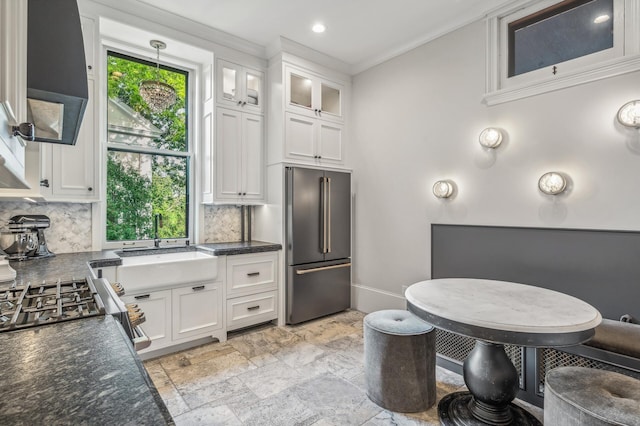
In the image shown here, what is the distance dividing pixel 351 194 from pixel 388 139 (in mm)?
819

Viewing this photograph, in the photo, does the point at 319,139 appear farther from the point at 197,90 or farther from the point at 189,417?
the point at 189,417

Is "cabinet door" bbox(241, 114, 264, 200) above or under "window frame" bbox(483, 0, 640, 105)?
under

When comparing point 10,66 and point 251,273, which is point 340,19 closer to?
point 251,273

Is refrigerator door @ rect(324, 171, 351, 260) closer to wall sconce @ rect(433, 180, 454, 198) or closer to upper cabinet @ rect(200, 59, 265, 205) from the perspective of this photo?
upper cabinet @ rect(200, 59, 265, 205)

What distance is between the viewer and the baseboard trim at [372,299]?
142 inches

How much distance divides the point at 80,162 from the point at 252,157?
1582 mm

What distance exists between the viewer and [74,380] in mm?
646

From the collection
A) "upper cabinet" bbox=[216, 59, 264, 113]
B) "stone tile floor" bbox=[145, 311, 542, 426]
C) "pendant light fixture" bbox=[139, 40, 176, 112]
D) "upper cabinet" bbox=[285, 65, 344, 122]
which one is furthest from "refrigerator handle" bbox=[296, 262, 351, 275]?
"pendant light fixture" bbox=[139, 40, 176, 112]

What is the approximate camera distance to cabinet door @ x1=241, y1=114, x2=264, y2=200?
3.62 m

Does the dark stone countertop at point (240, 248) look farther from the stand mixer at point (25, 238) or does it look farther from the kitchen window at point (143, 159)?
the stand mixer at point (25, 238)

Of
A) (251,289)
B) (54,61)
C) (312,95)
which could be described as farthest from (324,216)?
(54,61)

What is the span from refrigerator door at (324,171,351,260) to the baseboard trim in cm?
48

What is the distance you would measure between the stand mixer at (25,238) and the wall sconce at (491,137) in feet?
12.0

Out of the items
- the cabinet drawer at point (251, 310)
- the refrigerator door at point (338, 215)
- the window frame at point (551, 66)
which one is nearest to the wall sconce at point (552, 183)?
the window frame at point (551, 66)
